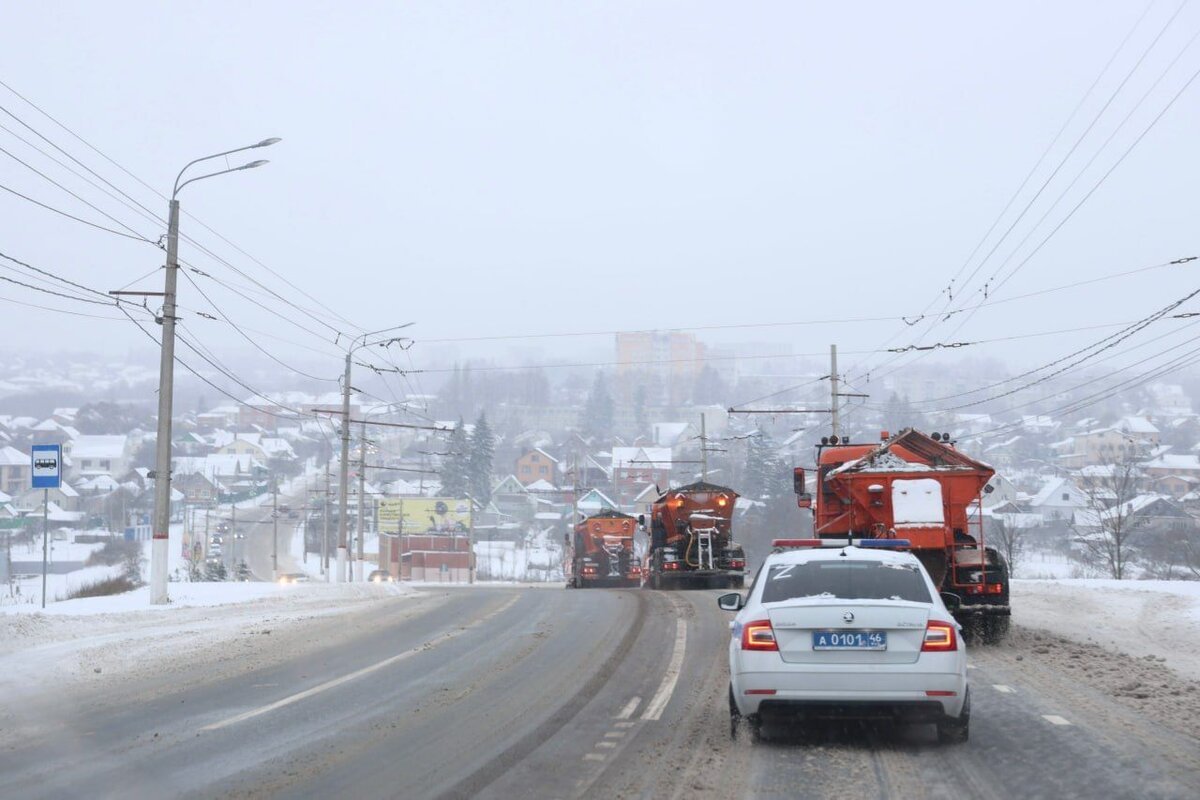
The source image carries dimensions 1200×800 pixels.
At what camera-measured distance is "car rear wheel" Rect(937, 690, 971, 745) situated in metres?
8.40

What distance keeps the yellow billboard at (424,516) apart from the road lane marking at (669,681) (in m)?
66.3

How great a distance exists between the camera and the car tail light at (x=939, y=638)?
8.20 metres

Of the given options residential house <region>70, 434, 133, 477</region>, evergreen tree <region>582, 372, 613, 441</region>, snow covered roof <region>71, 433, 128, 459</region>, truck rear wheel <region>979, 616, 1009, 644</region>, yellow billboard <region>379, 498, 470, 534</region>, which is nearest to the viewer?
truck rear wheel <region>979, 616, 1009, 644</region>

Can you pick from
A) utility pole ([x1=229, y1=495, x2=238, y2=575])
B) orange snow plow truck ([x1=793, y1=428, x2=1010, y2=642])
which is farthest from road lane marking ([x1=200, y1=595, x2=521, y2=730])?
utility pole ([x1=229, y1=495, x2=238, y2=575])

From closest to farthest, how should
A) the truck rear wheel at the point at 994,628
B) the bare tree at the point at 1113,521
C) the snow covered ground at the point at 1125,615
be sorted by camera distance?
the snow covered ground at the point at 1125,615, the truck rear wheel at the point at 994,628, the bare tree at the point at 1113,521

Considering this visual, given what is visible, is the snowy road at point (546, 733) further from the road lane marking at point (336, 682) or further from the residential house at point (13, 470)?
the residential house at point (13, 470)

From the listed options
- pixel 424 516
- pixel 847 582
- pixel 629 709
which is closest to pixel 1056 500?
pixel 424 516

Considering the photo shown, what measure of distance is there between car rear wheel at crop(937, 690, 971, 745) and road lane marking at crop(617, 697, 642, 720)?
8.68ft

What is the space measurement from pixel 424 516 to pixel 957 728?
76.9 m

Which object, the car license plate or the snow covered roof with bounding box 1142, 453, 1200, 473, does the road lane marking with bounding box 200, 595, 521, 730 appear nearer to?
the car license plate

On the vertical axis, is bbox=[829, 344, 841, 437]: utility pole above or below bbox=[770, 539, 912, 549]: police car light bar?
above

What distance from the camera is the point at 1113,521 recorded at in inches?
1756

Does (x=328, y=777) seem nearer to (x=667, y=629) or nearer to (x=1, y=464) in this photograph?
(x=667, y=629)

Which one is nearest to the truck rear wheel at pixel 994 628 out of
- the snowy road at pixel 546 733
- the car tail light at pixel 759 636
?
the snowy road at pixel 546 733
